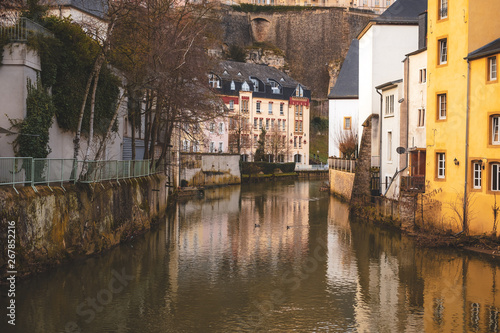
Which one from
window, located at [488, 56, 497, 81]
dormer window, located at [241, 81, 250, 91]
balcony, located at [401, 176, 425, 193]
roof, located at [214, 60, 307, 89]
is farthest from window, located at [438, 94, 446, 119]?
dormer window, located at [241, 81, 250, 91]

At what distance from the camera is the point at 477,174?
22844 mm

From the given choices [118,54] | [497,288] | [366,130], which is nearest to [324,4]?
[366,130]

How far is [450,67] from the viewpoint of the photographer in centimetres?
2441

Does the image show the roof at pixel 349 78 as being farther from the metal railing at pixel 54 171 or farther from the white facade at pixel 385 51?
the metal railing at pixel 54 171

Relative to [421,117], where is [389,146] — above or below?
below

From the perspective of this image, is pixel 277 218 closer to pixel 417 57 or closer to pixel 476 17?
pixel 417 57

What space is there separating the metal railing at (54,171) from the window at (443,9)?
44.8ft

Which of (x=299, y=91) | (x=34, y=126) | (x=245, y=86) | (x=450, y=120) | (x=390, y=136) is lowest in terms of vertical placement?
(x=34, y=126)

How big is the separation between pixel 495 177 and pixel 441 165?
316 centimetres

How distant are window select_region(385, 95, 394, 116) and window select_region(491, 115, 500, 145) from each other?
961cm

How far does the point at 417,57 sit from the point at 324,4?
89.4 meters

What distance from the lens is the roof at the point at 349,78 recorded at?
2147 inches

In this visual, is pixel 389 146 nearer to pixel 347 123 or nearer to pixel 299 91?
pixel 347 123

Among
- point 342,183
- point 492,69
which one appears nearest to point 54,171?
point 492,69
